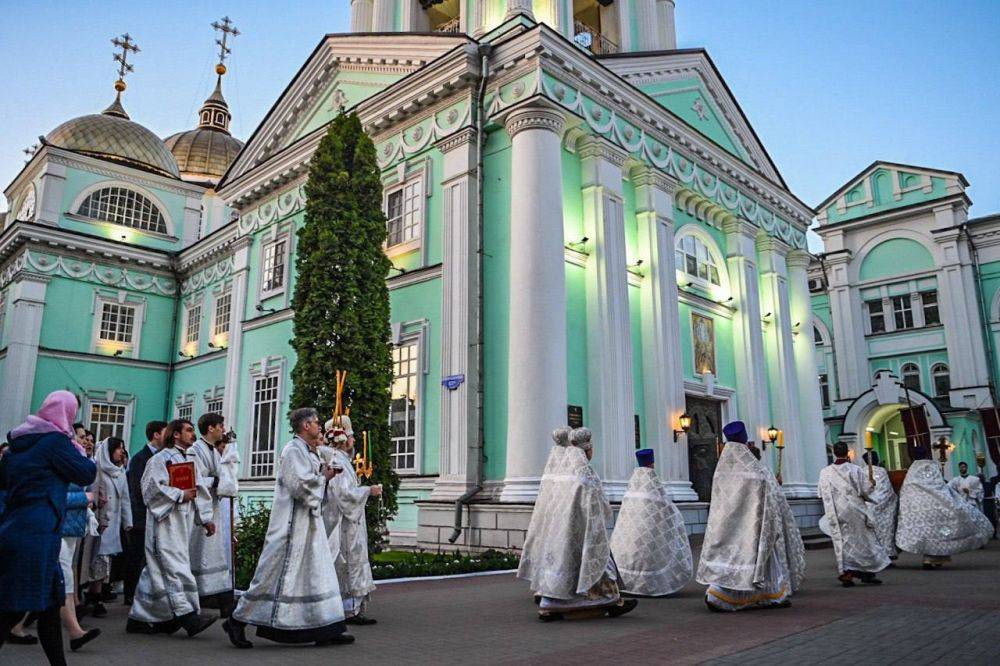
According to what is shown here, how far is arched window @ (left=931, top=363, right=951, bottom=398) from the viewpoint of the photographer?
98.2 feet

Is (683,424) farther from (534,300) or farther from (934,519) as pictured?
(934,519)

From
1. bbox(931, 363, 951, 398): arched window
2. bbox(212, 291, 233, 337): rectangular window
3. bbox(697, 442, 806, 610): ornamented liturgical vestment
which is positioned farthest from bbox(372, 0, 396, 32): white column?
bbox(931, 363, 951, 398): arched window

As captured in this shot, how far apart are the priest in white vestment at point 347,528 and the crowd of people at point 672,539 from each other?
71.4 inches

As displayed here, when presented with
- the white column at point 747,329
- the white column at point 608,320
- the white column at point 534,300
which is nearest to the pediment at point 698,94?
the white column at point 747,329

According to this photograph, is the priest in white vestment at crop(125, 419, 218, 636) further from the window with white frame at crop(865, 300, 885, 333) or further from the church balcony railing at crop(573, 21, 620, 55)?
the window with white frame at crop(865, 300, 885, 333)

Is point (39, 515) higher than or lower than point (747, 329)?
lower

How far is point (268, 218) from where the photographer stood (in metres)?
22.1

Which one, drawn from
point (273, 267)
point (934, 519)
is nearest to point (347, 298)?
point (273, 267)

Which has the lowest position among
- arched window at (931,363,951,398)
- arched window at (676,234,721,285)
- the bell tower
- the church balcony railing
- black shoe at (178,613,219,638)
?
black shoe at (178,613,219,638)

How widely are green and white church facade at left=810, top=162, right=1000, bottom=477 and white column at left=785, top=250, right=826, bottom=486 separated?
7630 mm

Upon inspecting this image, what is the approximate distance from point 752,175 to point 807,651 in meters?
18.3

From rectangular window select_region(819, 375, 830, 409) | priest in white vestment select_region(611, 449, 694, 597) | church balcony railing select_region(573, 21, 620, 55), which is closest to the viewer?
priest in white vestment select_region(611, 449, 694, 597)

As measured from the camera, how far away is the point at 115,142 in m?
31.5

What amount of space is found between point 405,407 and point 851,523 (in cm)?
902
